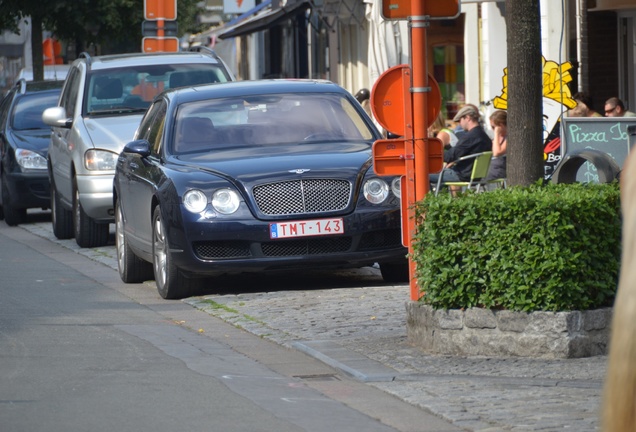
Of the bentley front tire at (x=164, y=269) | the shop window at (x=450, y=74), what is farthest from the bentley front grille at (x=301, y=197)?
the shop window at (x=450, y=74)

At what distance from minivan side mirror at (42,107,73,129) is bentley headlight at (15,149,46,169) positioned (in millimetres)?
4208

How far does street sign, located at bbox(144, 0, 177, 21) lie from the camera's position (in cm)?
2433

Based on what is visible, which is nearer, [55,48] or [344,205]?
[344,205]

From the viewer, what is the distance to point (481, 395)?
680 cm

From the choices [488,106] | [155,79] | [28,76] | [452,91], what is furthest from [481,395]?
[28,76]

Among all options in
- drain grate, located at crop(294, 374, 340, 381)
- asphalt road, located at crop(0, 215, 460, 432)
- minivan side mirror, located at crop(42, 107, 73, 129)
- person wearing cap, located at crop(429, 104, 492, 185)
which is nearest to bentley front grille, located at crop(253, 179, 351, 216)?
asphalt road, located at crop(0, 215, 460, 432)

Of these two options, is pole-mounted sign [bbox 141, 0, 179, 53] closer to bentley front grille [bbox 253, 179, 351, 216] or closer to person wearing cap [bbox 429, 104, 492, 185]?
person wearing cap [bbox 429, 104, 492, 185]

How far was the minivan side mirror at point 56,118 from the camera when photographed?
15.6 metres

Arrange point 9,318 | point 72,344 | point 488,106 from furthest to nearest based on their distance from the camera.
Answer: point 488,106 → point 9,318 → point 72,344

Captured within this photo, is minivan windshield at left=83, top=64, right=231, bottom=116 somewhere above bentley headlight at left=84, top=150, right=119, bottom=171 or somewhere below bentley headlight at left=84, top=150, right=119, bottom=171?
above

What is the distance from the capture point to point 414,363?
7.70 metres

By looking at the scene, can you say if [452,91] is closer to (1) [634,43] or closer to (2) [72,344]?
(1) [634,43]

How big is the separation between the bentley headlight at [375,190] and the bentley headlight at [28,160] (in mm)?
9871

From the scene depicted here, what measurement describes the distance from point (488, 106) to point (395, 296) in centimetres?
1094
